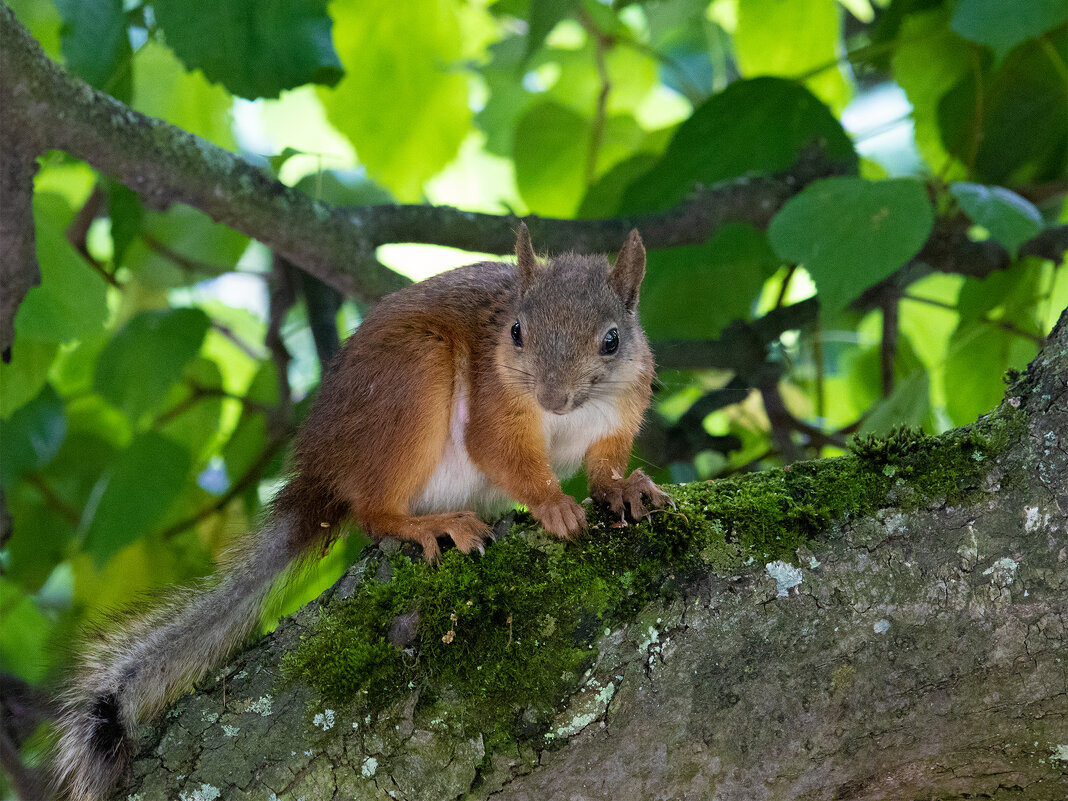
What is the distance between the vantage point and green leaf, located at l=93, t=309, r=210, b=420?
215 centimetres

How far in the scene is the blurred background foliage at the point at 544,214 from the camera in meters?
1.79

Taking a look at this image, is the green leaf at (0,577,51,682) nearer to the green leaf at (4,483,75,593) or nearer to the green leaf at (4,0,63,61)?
the green leaf at (4,483,75,593)

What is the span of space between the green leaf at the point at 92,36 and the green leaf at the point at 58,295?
33 cm

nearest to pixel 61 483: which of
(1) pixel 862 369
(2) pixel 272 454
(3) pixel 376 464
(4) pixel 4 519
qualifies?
(4) pixel 4 519

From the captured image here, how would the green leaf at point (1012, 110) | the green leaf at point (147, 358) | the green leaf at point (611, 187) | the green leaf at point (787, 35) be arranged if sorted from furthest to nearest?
the green leaf at point (611, 187) < the green leaf at point (787, 35) < the green leaf at point (1012, 110) < the green leaf at point (147, 358)

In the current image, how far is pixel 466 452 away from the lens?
181 centimetres

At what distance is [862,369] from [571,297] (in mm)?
1345

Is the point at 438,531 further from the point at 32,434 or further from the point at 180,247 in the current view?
the point at 180,247

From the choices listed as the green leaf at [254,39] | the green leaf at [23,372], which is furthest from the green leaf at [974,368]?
the green leaf at [23,372]

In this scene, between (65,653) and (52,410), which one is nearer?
(65,653)

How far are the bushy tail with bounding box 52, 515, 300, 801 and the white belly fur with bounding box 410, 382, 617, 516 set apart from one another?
1.14 ft

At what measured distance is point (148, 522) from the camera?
2072 mm

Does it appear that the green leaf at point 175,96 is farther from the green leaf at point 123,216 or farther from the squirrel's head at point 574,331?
the squirrel's head at point 574,331

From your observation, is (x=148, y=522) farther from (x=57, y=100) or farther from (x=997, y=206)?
(x=997, y=206)
